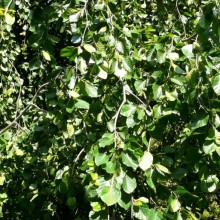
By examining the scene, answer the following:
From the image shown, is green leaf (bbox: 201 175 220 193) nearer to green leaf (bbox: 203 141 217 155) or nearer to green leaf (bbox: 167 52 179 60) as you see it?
green leaf (bbox: 203 141 217 155)

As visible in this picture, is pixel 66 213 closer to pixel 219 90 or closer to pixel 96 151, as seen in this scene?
pixel 96 151

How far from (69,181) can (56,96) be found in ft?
0.92

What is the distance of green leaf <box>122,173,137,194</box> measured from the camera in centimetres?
101

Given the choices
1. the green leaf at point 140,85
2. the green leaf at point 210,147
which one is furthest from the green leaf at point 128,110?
the green leaf at point 210,147

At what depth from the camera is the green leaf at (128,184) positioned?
1012 mm

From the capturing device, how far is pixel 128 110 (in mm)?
1144

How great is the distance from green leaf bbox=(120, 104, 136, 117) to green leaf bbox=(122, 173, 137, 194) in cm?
18

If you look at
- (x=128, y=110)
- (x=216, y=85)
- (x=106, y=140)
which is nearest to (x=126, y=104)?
(x=128, y=110)

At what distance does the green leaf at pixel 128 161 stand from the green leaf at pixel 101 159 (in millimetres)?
44

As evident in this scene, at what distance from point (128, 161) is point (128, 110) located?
166 mm

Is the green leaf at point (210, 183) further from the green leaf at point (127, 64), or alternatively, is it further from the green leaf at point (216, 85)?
the green leaf at point (127, 64)

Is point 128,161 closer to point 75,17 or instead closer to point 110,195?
point 110,195

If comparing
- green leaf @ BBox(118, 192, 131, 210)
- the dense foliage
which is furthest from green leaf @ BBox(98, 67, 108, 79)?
green leaf @ BBox(118, 192, 131, 210)

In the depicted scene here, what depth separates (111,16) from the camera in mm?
1210
